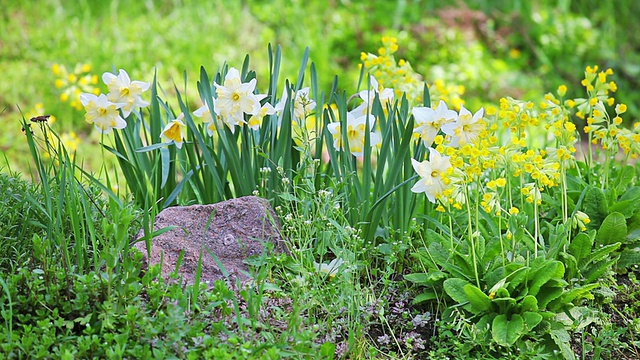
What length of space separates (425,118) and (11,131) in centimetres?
365

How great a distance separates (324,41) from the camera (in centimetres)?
636

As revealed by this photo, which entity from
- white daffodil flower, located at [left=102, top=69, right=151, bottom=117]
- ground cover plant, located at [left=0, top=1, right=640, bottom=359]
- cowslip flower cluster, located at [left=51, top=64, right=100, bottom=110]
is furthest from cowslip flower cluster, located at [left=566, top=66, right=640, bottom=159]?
cowslip flower cluster, located at [left=51, top=64, right=100, bottom=110]

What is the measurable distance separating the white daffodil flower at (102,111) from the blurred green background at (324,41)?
280cm

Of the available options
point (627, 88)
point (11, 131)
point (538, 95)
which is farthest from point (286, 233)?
point (627, 88)

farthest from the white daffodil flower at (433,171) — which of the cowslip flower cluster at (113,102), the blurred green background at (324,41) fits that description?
the blurred green background at (324,41)

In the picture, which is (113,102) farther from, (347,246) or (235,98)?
(347,246)

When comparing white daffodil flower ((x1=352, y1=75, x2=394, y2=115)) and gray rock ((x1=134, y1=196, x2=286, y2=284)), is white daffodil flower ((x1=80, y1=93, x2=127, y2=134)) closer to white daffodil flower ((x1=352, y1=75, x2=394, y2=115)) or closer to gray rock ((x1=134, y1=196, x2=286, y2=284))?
gray rock ((x1=134, y1=196, x2=286, y2=284))

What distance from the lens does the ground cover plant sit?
204 cm

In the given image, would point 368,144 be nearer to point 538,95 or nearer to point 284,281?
point 284,281

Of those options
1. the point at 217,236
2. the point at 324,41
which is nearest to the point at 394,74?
the point at 217,236

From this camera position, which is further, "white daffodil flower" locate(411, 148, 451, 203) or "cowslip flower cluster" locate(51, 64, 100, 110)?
"cowslip flower cluster" locate(51, 64, 100, 110)

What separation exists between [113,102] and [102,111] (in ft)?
0.25

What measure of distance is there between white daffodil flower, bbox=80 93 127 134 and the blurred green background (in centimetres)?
280

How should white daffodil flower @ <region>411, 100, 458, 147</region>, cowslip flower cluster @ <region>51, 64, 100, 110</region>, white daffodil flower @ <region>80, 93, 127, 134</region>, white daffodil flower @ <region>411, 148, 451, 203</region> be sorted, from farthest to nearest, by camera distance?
1. cowslip flower cluster @ <region>51, 64, 100, 110</region>
2. white daffodil flower @ <region>80, 93, 127, 134</region>
3. white daffodil flower @ <region>411, 100, 458, 147</region>
4. white daffodil flower @ <region>411, 148, 451, 203</region>
